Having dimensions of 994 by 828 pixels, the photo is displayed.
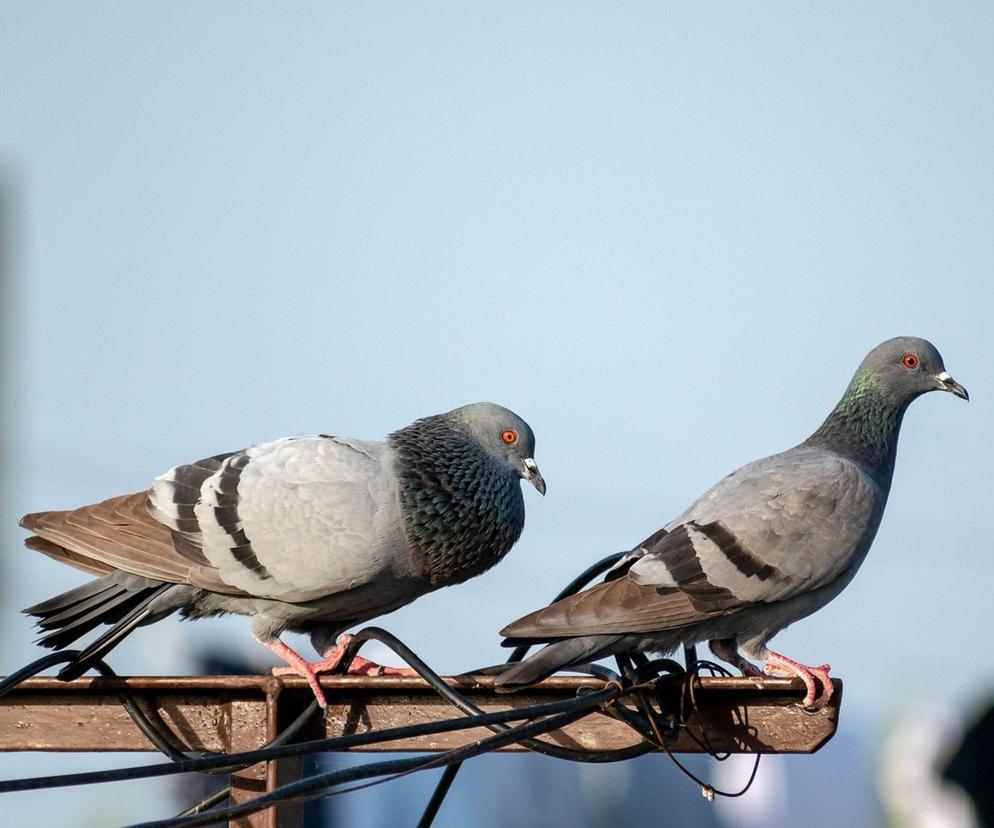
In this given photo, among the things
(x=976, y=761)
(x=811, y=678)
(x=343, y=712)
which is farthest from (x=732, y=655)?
(x=976, y=761)

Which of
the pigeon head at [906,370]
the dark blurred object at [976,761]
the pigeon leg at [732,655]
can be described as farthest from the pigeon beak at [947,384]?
the dark blurred object at [976,761]

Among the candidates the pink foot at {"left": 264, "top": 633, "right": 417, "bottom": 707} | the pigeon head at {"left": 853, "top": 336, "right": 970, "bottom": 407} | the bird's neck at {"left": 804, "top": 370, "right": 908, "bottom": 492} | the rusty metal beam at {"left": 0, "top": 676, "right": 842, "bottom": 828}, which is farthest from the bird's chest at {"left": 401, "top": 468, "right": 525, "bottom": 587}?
the pigeon head at {"left": 853, "top": 336, "right": 970, "bottom": 407}

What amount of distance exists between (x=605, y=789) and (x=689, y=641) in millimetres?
7922

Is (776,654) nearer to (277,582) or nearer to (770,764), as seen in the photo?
(277,582)

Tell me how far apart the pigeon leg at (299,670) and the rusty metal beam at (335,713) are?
0.03 m

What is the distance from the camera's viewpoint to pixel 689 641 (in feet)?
18.0

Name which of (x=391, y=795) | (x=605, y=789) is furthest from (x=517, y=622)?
(x=605, y=789)

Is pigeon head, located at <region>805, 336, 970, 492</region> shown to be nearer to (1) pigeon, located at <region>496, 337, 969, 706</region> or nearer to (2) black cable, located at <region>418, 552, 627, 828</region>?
(1) pigeon, located at <region>496, 337, 969, 706</region>

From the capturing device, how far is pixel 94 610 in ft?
19.2

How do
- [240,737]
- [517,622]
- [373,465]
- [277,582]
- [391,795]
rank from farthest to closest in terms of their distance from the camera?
[391,795] → [373,465] → [277,582] → [517,622] → [240,737]

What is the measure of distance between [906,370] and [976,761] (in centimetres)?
749

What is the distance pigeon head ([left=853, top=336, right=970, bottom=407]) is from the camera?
6793 mm

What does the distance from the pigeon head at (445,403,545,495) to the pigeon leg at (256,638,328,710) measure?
1549 mm

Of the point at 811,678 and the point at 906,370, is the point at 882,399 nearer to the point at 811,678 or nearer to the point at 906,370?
the point at 906,370
